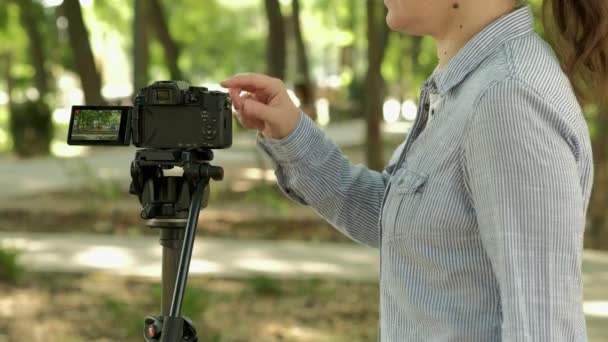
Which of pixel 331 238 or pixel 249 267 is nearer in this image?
pixel 249 267

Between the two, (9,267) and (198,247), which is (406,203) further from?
(198,247)

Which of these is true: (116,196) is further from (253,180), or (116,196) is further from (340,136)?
(340,136)

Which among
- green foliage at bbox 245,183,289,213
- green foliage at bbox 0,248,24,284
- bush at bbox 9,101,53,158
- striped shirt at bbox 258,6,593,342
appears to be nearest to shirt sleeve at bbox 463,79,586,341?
striped shirt at bbox 258,6,593,342

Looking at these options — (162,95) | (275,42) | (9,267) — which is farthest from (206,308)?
(275,42)

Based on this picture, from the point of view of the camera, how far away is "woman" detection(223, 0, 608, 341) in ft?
4.47

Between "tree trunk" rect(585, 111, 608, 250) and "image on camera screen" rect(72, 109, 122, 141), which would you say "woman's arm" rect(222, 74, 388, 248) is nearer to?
"image on camera screen" rect(72, 109, 122, 141)

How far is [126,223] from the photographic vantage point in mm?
10062

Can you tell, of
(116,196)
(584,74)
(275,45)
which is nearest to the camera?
(584,74)

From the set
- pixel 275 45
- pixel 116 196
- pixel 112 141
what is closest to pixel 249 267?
pixel 116 196

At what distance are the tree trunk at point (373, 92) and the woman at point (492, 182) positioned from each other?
30.2 feet

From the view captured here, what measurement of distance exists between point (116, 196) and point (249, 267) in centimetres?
378

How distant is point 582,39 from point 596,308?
5.17 meters

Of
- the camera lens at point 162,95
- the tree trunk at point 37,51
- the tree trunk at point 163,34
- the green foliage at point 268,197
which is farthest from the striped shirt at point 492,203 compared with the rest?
the tree trunk at point 163,34

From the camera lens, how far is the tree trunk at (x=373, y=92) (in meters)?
11.2
